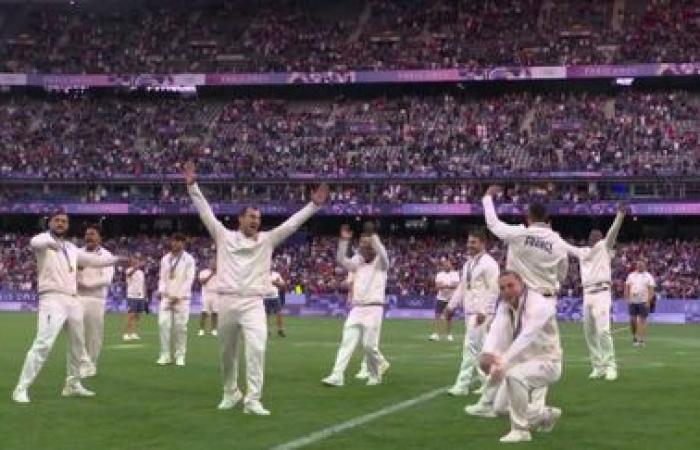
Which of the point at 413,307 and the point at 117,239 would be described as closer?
the point at 413,307

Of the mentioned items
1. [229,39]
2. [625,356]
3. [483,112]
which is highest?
[229,39]

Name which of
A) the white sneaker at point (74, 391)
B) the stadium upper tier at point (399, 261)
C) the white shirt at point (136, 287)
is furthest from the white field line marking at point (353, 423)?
the stadium upper tier at point (399, 261)

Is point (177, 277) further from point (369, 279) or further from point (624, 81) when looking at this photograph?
point (624, 81)

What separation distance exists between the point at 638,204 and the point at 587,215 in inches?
99.0

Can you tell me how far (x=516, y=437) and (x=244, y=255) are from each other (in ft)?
12.7

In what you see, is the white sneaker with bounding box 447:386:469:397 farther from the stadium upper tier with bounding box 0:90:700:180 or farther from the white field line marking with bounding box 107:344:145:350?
the stadium upper tier with bounding box 0:90:700:180

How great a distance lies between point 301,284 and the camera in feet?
171

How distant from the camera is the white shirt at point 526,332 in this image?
10.5 meters

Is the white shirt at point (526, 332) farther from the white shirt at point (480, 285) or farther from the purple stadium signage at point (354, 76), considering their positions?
the purple stadium signage at point (354, 76)

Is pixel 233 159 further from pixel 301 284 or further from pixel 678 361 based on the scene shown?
pixel 678 361

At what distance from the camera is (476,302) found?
14977mm

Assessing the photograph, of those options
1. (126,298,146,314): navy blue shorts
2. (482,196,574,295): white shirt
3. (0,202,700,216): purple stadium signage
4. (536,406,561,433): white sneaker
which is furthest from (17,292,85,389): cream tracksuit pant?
(0,202,700,216): purple stadium signage

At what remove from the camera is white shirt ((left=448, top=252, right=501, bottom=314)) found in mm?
14852

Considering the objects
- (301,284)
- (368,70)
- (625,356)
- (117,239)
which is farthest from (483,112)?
(625,356)
